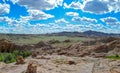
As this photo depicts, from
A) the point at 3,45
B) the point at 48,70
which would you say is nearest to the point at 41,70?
the point at 48,70

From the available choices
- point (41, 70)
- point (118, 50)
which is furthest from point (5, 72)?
point (118, 50)

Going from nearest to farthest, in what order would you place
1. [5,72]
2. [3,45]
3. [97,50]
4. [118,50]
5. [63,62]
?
[5,72] → [63,62] → [118,50] → [97,50] → [3,45]

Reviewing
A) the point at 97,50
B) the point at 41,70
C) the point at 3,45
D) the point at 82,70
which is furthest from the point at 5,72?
the point at 3,45

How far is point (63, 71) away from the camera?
32.4 meters

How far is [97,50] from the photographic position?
72438 millimetres

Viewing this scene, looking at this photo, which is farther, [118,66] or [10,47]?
[10,47]

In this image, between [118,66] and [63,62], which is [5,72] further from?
[118,66]

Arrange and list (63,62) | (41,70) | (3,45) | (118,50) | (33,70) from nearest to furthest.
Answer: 1. (33,70)
2. (41,70)
3. (63,62)
4. (118,50)
5. (3,45)

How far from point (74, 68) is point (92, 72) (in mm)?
4434

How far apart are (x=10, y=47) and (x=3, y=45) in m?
3.83

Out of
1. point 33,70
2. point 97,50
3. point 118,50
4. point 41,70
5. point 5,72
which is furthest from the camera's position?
point 97,50

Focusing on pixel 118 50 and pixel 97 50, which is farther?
pixel 97 50

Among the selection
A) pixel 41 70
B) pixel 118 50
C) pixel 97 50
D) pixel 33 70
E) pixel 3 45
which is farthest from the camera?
pixel 3 45

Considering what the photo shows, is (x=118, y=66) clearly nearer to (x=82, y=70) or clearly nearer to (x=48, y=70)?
(x=82, y=70)
